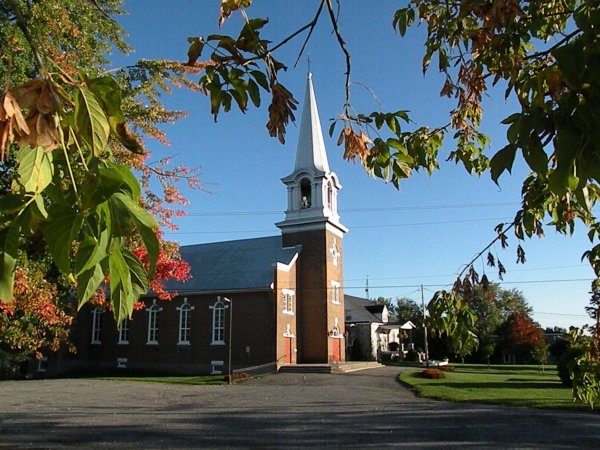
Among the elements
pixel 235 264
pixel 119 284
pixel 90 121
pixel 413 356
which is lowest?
pixel 413 356

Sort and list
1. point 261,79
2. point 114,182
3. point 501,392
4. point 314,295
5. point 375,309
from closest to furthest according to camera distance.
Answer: point 114,182
point 261,79
point 501,392
point 314,295
point 375,309

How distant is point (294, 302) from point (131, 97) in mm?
29842

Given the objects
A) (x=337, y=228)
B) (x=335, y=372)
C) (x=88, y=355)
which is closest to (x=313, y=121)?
(x=337, y=228)

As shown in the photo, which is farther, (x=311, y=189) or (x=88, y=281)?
(x=311, y=189)

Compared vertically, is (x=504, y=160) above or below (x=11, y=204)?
above

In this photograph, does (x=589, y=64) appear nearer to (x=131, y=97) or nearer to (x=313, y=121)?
(x=131, y=97)

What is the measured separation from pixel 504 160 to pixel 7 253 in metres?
1.43

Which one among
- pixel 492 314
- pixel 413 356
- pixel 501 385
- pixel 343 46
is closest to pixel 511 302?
pixel 492 314

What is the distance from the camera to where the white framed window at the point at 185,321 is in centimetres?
3980

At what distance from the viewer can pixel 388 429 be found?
14773 mm

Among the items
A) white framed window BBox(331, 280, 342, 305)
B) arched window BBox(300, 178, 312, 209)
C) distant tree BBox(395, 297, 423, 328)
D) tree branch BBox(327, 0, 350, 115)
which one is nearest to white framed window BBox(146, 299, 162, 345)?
white framed window BBox(331, 280, 342, 305)

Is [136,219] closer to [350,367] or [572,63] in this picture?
[572,63]

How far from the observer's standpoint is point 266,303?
36.9 meters

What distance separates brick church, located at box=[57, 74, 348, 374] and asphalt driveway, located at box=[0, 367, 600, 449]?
453 inches
